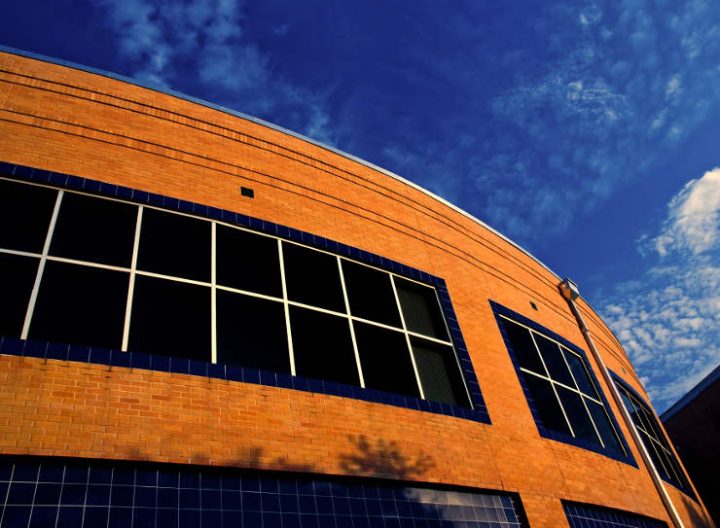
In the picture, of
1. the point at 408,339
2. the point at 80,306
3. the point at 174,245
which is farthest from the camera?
the point at 408,339

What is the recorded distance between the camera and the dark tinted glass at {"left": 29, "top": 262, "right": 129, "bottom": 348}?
22.8ft

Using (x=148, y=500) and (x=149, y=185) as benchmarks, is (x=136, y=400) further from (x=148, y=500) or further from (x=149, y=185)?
(x=149, y=185)

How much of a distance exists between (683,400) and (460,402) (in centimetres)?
2663

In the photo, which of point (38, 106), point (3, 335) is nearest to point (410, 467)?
point (3, 335)

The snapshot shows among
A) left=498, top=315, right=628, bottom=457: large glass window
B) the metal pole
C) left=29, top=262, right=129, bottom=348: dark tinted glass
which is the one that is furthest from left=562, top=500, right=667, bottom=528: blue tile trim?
left=29, top=262, right=129, bottom=348: dark tinted glass

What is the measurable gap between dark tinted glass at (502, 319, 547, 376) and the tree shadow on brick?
16.9ft

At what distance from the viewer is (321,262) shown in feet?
34.2

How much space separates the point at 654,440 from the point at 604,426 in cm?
515

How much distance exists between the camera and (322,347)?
905 centimetres

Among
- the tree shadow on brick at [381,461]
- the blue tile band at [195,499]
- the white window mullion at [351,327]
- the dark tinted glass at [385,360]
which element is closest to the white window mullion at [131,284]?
the blue tile band at [195,499]

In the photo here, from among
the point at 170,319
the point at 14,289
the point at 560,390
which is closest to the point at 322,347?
the point at 170,319

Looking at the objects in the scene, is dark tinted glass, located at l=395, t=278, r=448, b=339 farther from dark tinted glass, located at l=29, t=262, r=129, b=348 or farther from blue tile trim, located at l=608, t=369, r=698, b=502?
blue tile trim, located at l=608, t=369, r=698, b=502

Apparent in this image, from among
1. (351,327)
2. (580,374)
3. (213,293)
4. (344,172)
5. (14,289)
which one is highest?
(344,172)

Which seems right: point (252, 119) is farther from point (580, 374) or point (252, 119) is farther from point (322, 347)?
point (580, 374)
